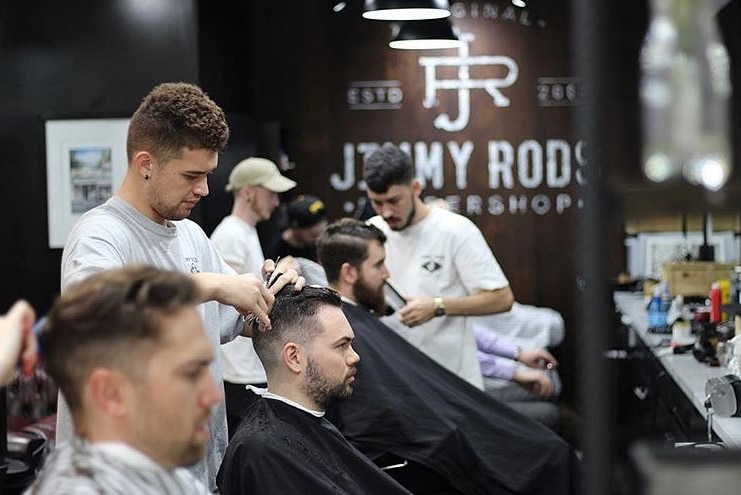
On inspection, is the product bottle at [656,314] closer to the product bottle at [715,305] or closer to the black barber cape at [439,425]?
the product bottle at [715,305]

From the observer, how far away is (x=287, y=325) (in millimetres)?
3010

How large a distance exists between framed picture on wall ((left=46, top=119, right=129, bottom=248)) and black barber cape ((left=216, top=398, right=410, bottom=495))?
10.5 ft

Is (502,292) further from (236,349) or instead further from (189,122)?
(189,122)

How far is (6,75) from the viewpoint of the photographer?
19.5 feet

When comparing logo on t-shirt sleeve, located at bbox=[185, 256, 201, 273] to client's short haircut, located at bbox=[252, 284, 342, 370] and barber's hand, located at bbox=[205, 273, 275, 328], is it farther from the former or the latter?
barber's hand, located at bbox=[205, 273, 275, 328]

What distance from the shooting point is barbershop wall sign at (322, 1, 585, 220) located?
783cm

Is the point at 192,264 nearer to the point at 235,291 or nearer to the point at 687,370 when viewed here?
the point at 235,291

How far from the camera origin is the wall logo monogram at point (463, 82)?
25.6 feet

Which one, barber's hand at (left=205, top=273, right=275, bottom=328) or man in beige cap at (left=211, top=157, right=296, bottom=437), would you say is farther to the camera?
man in beige cap at (left=211, top=157, right=296, bottom=437)

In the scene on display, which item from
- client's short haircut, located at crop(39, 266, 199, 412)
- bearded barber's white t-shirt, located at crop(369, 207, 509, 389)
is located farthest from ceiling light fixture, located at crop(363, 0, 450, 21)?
client's short haircut, located at crop(39, 266, 199, 412)

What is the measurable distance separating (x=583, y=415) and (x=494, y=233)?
255 inches

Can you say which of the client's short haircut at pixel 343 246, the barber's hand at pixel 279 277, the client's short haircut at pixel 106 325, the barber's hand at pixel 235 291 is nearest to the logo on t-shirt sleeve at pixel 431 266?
the client's short haircut at pixel 343 246

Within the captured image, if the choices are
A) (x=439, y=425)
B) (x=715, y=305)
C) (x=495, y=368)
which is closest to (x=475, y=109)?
(x=495, y=368)

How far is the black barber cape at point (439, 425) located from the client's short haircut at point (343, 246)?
0.44 ft
